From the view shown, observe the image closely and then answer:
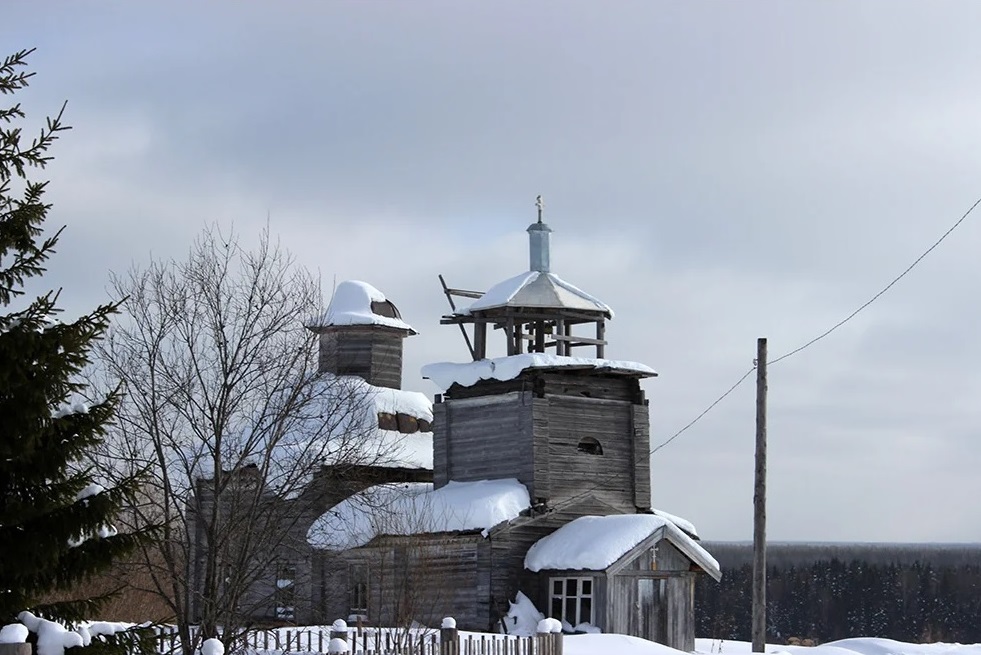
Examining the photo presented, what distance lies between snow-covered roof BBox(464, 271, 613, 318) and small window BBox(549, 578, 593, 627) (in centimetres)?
719

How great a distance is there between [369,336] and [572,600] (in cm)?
1502

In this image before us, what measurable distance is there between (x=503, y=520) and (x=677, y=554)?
453cm

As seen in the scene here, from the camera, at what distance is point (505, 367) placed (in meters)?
37.8

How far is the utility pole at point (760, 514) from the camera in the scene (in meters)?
25.7

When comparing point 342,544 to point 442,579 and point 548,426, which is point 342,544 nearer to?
point 442,579

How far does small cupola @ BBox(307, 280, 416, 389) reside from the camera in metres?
47.5

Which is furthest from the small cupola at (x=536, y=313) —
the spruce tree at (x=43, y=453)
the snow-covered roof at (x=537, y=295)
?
the spruce tree at (x=43, y=453)

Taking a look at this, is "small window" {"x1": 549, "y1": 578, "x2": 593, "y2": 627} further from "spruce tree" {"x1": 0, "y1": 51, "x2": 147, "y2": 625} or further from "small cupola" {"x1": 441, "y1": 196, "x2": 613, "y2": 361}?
"spruce tree" {"x1": 0, "y1": 51, "x2": 147, "y2": 625}

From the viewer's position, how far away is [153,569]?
19688 millimetres

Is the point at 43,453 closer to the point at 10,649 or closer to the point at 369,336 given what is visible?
the point at 10,649

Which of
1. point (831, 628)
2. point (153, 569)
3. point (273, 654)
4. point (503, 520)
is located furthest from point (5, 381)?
point (831, 628)

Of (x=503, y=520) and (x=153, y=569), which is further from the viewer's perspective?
(x=503, y=520)

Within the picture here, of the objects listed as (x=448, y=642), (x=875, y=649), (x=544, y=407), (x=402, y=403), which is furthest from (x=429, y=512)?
(x=448, y=642)

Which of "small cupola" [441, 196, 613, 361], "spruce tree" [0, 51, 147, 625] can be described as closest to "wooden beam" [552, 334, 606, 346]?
"small cupola" [441, 196, 613, 361]
